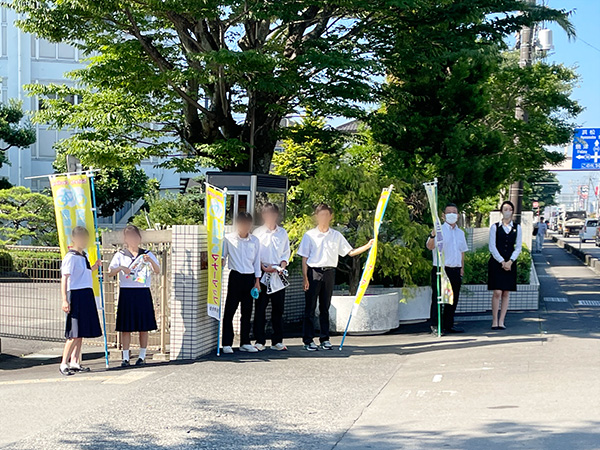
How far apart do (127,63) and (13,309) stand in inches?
212

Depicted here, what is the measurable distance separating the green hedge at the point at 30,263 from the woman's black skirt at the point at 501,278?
5.93 metres

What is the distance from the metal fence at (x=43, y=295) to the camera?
9.03 meters

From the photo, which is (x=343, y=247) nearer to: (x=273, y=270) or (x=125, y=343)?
(x=273, y=270)

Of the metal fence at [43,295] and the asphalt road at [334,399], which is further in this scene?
the metal fence at [43,295]

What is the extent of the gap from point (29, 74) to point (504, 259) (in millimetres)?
27430

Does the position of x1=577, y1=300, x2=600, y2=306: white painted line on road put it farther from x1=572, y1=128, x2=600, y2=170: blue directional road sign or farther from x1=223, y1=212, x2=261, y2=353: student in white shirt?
x1=572, y1=128, x2=600, y2=170: blue directional road sign

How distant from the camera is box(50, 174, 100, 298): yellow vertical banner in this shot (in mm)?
8023

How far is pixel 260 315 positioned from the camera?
922 centimetres

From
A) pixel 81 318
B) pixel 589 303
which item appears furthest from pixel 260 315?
pixel 589 303

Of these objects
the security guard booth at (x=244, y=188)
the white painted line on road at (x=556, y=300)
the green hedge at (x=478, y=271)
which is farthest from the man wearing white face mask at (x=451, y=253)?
the white painted line on road at (x=556, y=300)

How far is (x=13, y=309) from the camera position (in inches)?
376

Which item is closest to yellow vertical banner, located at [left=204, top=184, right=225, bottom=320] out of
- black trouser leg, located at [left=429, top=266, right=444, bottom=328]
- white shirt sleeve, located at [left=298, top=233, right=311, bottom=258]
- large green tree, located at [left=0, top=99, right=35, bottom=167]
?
white shirt sleeve, located at [left=298, top=233, right=311, bottom=258]

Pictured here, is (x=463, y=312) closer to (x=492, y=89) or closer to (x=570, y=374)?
(x=570, y=374)

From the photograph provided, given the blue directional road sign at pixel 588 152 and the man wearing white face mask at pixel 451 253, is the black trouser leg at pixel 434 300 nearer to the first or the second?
the man wearing white face mask at pixel 451 253
